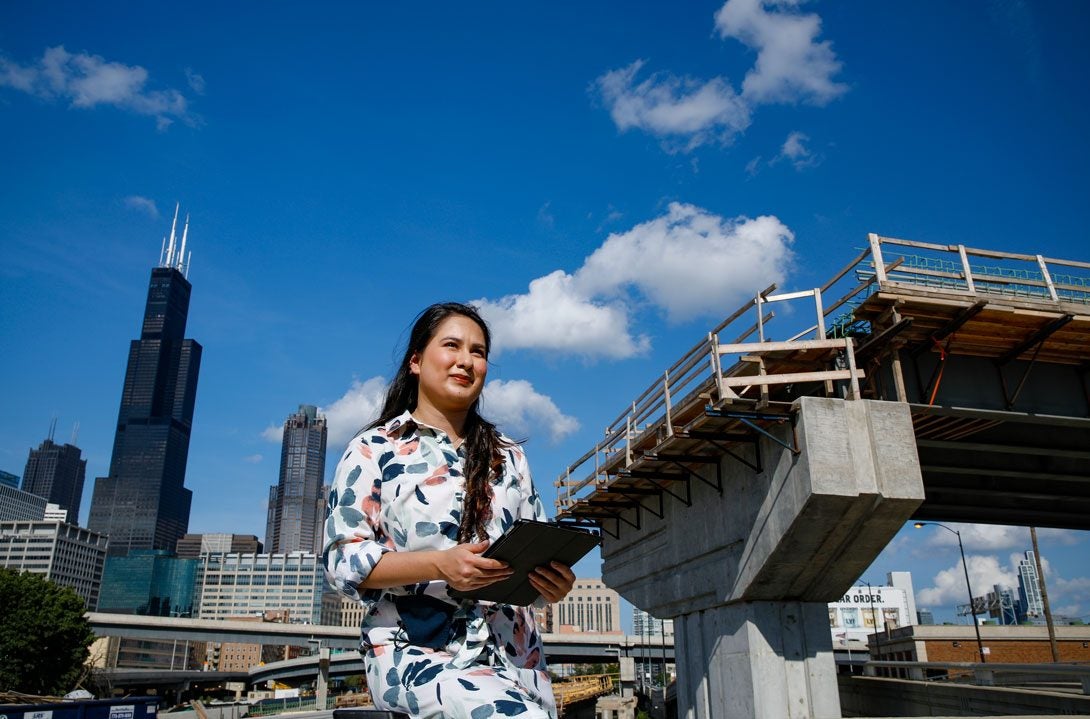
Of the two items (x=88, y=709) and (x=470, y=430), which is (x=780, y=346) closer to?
(x=470, y=430)

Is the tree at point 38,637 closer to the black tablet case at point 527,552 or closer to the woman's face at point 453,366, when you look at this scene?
the woman's face at point 453,366

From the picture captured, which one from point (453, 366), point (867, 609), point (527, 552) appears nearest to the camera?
point (527, 552)

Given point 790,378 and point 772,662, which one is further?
point 772,662

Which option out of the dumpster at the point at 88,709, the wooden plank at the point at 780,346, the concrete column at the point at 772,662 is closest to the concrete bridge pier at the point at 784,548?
the concrete column at the point at 772,662

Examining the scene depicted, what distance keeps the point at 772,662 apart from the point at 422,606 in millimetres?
16266

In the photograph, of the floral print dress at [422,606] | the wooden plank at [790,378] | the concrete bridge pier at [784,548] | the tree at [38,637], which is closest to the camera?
the floral print dress at [422,606]

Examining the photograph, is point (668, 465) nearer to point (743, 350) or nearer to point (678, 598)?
point (678, 598)

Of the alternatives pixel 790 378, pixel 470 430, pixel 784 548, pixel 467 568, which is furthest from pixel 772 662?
pixel 467 568

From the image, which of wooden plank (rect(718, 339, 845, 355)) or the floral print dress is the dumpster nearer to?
wooden plank (rect(718, 339, 845, 355))

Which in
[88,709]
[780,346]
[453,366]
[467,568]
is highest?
[780,346]

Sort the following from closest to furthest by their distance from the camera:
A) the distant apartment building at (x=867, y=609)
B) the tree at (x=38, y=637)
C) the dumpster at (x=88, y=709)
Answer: the dumpster at (x=88, y=709)
the tree at (x=38, y=637)
the distant apartment building at (x=867, y=609)

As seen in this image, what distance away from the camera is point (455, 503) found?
2.80 m

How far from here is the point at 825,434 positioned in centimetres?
1505

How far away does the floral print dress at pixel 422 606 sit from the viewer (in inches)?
94.0
